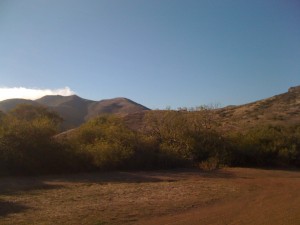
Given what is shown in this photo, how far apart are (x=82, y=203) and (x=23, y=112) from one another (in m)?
34.4

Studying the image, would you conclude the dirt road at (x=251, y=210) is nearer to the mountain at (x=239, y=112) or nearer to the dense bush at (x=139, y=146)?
the dense bush at (x=139, y=146)

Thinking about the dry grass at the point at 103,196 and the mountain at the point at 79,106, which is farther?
the mountain at the point at 79,106

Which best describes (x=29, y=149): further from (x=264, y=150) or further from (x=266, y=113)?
(x=266, y=113)

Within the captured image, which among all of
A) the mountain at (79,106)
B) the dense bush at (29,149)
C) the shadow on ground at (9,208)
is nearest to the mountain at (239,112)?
the mountain at (79,106)

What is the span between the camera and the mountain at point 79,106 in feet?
296

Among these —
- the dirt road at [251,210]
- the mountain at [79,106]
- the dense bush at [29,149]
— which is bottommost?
the dirt road at [251,210]

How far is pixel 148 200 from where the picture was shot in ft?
49.5

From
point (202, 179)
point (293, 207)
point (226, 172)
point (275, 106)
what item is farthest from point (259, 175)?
point (275, 106)

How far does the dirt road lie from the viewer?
11754 millimetres

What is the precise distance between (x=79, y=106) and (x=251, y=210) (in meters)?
89.5

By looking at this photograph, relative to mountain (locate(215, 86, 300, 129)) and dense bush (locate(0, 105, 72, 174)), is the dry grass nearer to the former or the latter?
dense bush (locate(0, 105, 72, 174))

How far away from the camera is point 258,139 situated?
3256 centimetres

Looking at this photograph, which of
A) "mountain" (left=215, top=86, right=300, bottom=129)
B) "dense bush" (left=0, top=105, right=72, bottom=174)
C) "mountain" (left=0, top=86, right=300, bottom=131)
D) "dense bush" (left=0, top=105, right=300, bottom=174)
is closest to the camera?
"dense bush" (left=0, top=105, right=72, bottom=174)

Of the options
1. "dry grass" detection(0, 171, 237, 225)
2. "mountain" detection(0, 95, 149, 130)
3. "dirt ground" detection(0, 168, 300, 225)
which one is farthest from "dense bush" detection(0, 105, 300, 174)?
"mountain" detection(0, 95, 149, 130)
